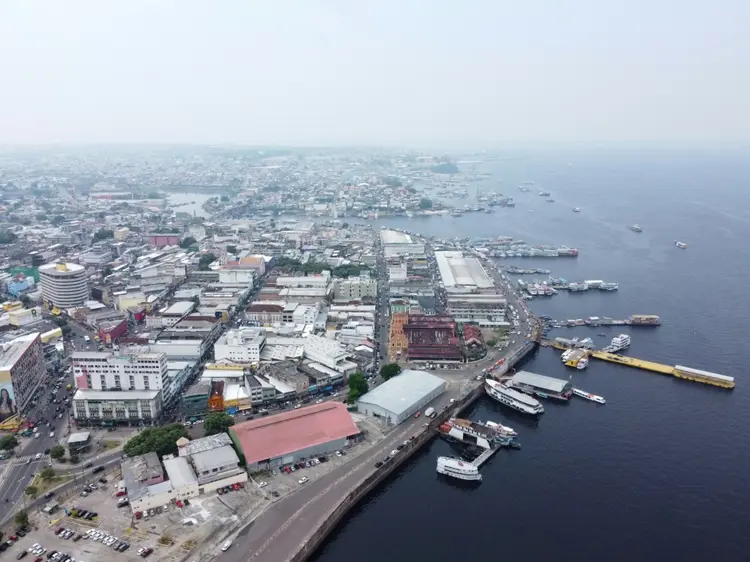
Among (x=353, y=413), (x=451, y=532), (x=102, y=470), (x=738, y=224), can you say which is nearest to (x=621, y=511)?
(x=451, y=532)

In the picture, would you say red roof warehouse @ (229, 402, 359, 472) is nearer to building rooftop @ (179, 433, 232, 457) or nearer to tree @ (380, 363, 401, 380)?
building rooftop @ (179, 433, 232, 457)

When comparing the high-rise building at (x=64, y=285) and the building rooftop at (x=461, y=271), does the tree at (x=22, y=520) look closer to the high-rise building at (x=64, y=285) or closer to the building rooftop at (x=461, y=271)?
the high-rise building at (x=64, y=285)

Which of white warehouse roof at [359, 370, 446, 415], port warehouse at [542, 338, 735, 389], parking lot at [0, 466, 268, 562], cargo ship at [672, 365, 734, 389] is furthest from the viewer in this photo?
port warehouse at [542, 338, 735, 389]

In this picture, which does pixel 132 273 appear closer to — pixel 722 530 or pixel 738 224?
pixel 722 530

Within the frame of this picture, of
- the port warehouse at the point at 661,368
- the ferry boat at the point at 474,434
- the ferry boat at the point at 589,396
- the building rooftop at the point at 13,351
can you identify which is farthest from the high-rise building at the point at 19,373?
the port warehouse at the point at 661,368

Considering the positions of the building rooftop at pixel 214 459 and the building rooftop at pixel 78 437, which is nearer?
the building rooftop at pixel 214 459

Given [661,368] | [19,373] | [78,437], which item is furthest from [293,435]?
[661,368]

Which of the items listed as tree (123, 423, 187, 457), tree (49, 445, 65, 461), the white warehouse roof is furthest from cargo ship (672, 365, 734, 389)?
tree (49, 445, 65, 461)
